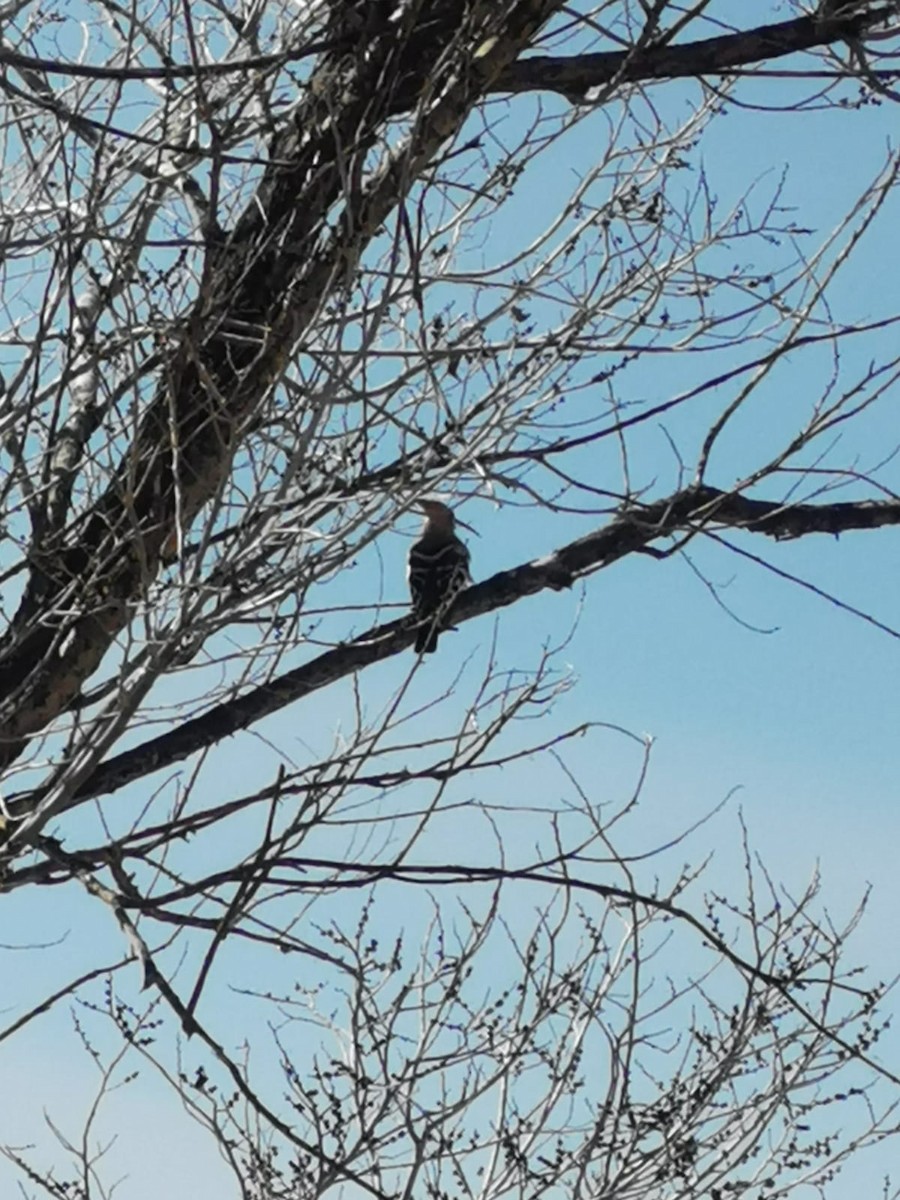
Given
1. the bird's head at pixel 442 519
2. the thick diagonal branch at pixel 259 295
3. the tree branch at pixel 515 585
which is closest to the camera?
the thick diagonal branch at pixel 259 295

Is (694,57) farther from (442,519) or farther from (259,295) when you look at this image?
(442,519)

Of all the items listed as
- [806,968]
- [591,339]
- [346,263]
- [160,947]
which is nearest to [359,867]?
[160,947]

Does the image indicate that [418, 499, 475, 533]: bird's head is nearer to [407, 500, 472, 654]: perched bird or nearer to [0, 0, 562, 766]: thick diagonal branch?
[407, 500, 472, 654]: perched bird

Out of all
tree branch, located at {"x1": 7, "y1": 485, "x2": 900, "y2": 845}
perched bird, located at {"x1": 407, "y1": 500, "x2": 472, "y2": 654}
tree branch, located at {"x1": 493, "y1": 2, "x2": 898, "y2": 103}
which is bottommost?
tree branch, located at {"x1": 7, "y1": 485, "x2": 900, "y2": 845}

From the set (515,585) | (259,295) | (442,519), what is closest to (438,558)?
(442,519)

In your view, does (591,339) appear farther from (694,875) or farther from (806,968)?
(806,968)

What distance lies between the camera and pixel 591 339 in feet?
14.7

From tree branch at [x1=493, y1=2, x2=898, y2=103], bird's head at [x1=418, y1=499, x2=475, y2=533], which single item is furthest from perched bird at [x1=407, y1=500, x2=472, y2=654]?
tree branch at [x1=493, y1=2, x2=898, y2=103]

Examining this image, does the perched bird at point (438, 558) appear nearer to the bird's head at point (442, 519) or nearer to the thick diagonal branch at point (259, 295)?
the bird's head at point (442, 519)

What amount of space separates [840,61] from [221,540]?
1.69m

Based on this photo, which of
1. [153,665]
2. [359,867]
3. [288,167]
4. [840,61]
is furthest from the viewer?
[840,61]

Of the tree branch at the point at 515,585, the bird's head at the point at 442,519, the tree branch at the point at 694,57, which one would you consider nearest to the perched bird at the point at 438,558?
the bird's head at the point at 442,519

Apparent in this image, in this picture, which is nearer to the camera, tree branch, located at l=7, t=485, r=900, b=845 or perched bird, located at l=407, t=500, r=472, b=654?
tree branch, located at l=7, t=485, r=900, b=845

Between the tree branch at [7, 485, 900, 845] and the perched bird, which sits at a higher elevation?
the perched bird
